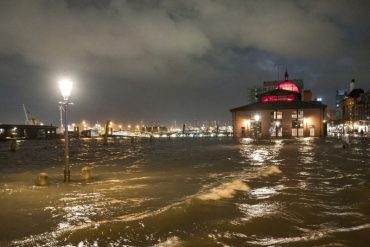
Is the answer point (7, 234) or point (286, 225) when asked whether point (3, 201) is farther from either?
point (286, 225)

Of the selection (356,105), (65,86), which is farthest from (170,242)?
(356,105)

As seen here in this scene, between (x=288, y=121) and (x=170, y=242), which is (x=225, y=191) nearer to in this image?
(x=170, y=242)

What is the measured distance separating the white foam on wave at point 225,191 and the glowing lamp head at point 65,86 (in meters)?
7.16

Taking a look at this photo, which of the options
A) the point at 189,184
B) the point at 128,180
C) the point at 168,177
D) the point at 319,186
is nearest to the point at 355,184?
the point at 319,186

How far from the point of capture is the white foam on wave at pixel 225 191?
1147cm

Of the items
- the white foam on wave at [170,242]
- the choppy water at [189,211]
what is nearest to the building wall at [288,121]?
the choppy water at [189,211]

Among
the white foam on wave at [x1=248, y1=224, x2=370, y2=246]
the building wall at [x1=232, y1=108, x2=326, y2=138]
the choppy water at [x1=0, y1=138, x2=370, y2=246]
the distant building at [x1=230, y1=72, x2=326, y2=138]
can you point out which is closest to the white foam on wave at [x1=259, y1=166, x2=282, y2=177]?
the choppy water at [x1=0, y1=138, x2=370, y2=246]

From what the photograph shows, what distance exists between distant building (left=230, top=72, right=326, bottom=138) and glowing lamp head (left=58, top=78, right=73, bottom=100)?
58.5 meters

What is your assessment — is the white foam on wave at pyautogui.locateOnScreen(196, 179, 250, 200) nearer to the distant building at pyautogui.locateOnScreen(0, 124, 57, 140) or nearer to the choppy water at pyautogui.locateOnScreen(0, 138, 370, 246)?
the choppy water at pyautogui.locateOnScreen(0, 138, 370, 246)

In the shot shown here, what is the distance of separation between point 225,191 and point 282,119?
63660 millimetres

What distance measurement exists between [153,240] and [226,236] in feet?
5.03

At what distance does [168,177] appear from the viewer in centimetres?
1662

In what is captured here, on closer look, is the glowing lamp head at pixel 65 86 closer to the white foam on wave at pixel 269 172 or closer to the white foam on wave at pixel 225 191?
the white foam on wave at pixel 225 191

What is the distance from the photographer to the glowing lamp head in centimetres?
1508
